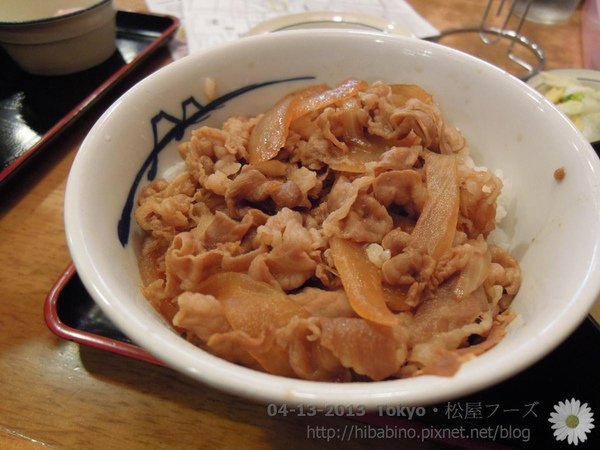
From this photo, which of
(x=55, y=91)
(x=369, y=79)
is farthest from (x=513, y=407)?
(x=55, y=91)

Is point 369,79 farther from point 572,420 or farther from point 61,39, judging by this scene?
point 61,39

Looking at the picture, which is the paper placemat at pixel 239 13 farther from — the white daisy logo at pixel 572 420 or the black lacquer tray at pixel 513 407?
the white daisy logo at pixel 572 420

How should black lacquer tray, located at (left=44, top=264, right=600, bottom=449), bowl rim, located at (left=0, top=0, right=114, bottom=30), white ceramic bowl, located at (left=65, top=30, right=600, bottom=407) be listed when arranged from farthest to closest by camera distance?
bowl rim, located at (left=0, top=0, right=114, bottom=30), black lacquer tray, located at (left=44, top=264, right=600, bottom=449), white ceramic bowl, located at (left=65, top=30, right=600, bottom=407)

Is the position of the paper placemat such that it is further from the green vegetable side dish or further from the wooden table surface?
the wooden table surface

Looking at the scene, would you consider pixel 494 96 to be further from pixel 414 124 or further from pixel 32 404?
pixel 32 404

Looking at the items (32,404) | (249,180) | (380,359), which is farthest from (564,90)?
(32,404)

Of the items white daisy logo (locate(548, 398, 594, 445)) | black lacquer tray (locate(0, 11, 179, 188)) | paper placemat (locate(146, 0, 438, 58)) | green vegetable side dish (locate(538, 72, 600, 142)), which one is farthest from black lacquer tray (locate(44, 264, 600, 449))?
paper placemat (locate(146, 0, 438, 58))
